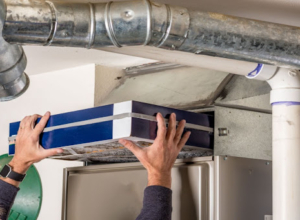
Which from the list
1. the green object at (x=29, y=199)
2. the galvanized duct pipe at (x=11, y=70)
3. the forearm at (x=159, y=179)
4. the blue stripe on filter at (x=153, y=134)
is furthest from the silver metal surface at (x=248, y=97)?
the green object at (x=29, y=199)

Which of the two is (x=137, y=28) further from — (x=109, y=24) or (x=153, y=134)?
(x=153, y=134)

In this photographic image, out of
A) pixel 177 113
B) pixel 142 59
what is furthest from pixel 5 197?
pixel 142 59

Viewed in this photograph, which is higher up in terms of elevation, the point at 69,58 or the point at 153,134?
the point at 69,58

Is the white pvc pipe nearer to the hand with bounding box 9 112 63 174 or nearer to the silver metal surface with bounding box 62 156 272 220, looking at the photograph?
the silver metal surface with bounding box 62 156 272 220

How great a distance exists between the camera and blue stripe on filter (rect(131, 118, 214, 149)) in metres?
1.59

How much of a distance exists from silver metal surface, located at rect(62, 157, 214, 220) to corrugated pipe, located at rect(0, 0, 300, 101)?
48 centimetres

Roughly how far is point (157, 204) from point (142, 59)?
0.83 metres

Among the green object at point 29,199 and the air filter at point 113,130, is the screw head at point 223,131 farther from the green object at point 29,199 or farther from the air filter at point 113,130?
the green object at point 29,199

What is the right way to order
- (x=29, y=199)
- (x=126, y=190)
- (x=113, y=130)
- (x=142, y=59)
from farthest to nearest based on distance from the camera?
1. (x=29, y=199)
2. (x=142, y=59)
3. (x=126, y=190)
4. (x=113, y=130)

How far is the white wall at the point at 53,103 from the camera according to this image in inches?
97.8

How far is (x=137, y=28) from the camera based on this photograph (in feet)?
4.43

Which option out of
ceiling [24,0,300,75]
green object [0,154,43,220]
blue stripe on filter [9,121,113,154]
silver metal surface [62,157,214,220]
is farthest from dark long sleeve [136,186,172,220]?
green object [0,154,43,220]

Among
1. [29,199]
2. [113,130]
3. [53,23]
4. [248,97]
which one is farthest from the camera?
[29,199]

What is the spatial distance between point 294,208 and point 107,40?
77 cm
